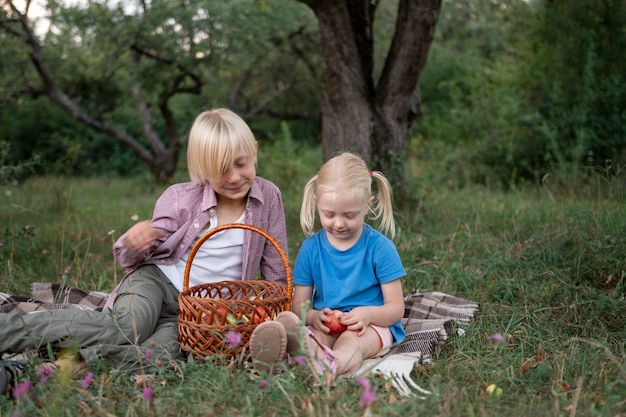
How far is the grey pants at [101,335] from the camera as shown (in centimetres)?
263

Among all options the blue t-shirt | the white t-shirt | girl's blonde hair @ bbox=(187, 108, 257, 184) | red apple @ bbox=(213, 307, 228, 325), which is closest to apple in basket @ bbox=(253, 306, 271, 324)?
red apple @ bbox=(213, 307, 228, 325)

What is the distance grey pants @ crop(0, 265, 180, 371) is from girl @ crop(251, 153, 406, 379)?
2.26 feet

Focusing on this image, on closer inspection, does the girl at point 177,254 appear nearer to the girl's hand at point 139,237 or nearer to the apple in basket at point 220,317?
the girl's hand at point 139,237

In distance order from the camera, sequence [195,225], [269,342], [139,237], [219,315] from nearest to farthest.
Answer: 1. [269,342]
2. [219,315]
3. [139,237]
4. [195,225]

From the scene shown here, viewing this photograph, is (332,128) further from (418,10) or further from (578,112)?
(578,112)

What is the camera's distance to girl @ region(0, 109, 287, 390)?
2682mm

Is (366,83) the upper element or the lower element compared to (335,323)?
upper

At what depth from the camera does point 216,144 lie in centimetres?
300

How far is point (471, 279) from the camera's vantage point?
396cm

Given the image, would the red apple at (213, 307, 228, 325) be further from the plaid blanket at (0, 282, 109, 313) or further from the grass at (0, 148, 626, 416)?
the plaid blanket at (0, 282, 109, 313)

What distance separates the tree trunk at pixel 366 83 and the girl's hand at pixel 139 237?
2.47m

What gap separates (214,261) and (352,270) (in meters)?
0.75

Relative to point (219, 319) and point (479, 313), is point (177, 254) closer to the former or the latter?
point (219, 319)

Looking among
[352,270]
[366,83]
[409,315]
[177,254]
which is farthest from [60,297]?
[366,83]
